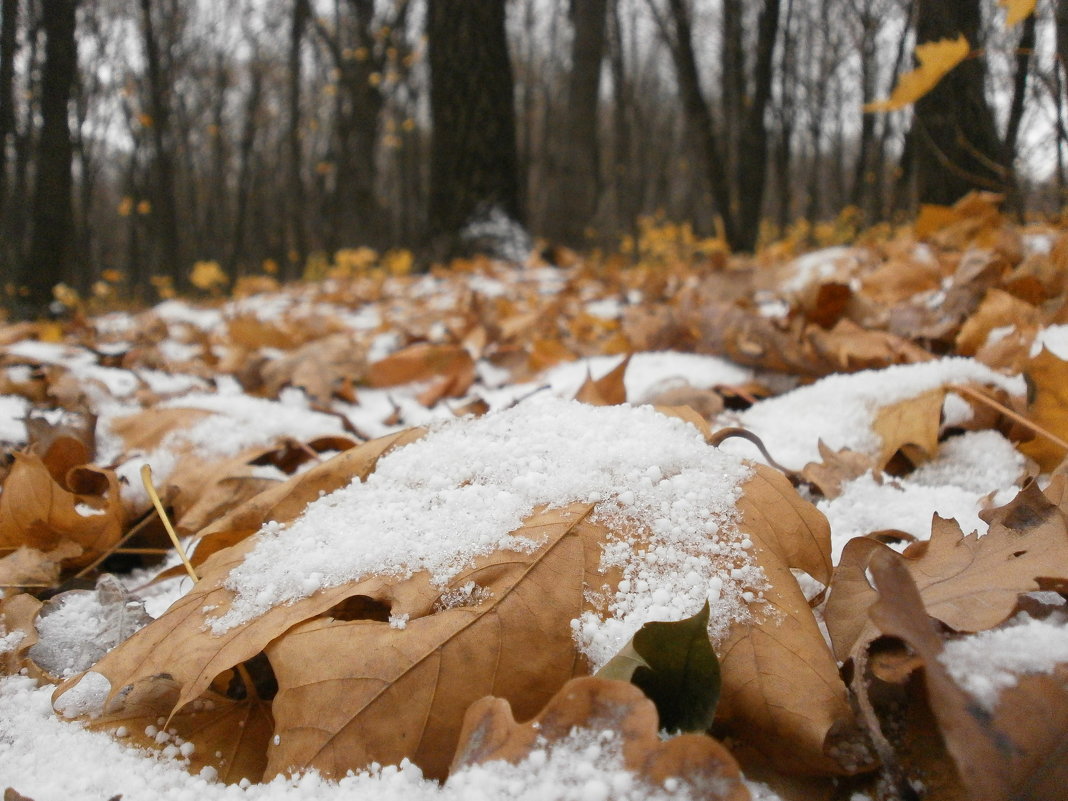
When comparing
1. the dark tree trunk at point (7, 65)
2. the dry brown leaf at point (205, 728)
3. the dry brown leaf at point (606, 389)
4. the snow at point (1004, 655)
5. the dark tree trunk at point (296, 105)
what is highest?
the dark tree trunk at point (296, 105)

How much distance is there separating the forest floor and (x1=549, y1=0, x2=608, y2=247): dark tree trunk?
5.12 meters

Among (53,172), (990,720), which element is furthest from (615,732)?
(53,172)

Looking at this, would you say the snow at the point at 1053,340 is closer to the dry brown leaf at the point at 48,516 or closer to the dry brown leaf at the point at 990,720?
the dry brown leaf at the point at 990,720

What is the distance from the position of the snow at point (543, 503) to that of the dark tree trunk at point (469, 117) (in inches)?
173

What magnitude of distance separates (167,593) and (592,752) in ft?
1.85

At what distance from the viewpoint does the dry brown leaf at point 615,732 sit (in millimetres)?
396

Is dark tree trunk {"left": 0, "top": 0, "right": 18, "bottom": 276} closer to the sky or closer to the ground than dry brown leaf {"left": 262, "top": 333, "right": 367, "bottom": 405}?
closer to the sky

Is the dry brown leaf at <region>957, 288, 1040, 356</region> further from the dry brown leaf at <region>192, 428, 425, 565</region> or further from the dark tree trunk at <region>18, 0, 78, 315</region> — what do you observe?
the dark tree trunk at <region>18, 0, 78, 315</region>

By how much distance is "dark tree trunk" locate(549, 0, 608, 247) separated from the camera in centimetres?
592

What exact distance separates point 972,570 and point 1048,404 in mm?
442

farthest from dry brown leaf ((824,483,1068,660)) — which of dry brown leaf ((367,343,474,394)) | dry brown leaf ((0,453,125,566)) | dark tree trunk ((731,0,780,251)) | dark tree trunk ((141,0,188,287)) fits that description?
dark tree trunk ((141,0,188,287))

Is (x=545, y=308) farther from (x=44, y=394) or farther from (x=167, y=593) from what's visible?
(x=167, y=593)

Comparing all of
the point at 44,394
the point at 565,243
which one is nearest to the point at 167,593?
the point at 44,394

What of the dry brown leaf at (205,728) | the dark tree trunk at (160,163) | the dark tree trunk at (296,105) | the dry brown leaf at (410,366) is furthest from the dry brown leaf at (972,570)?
the dark tree trunk at (296,105)
